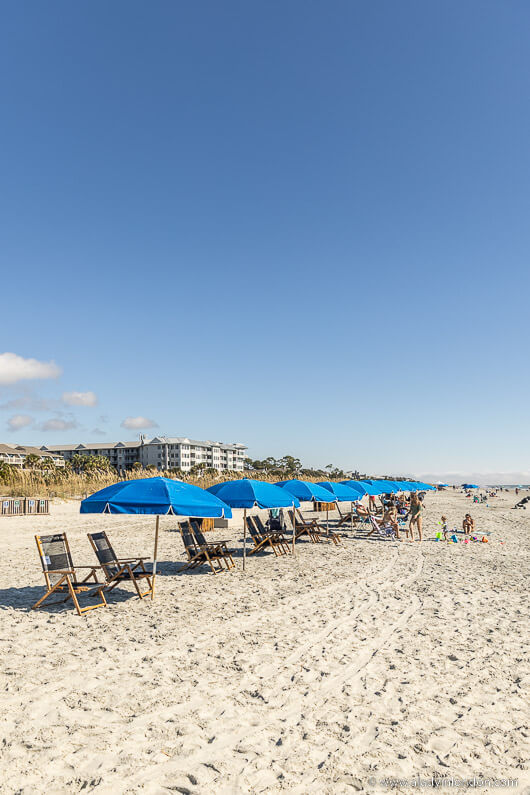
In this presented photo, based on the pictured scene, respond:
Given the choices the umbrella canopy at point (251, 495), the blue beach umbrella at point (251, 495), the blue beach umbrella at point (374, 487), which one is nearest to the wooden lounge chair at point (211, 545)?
the blue beach umbrella at point (251, 495)

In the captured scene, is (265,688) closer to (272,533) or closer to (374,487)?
(272,533)

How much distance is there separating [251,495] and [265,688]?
185 inches

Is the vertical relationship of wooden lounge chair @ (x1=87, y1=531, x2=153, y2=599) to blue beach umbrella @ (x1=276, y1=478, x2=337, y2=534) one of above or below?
below

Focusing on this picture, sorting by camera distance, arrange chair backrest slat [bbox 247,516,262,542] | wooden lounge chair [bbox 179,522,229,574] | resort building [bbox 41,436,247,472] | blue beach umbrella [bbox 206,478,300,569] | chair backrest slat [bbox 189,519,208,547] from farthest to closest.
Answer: resort building [bbox 41,436,247,472] < chair backrest slat [bbox 247,516,262,542] < chair backrest slat [bbox 189,519,208,547] < wooden lounge chair [bbox 179,522,229,574] < blue beach umbrella [bbox 206,478,300,569]

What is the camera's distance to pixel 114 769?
3.41m

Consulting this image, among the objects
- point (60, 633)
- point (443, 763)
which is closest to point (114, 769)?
point (443, 763)

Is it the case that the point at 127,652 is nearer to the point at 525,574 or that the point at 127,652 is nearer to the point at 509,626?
the point at 509,626

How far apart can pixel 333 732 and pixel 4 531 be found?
53.8 ft

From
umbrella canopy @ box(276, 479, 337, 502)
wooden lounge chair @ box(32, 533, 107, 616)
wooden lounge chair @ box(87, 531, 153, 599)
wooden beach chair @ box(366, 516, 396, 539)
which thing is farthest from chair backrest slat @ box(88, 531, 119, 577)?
wooden beach chair @ box(366, 516, 396, 539)

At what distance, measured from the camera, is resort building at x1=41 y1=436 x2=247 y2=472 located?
107m

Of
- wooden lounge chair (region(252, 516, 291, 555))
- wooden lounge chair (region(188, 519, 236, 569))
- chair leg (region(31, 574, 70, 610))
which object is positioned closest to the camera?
chair leg (region(31, 574, 70, 610))

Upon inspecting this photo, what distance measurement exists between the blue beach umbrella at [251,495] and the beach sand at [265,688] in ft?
4.66

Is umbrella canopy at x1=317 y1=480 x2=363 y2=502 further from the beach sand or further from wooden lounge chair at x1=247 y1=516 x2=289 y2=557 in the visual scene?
the beach sand

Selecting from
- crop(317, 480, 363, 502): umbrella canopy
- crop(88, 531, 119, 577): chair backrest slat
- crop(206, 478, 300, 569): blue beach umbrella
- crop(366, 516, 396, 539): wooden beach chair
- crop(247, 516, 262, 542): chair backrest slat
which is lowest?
crop(366, 516, 396, 539): wooden beach chair
